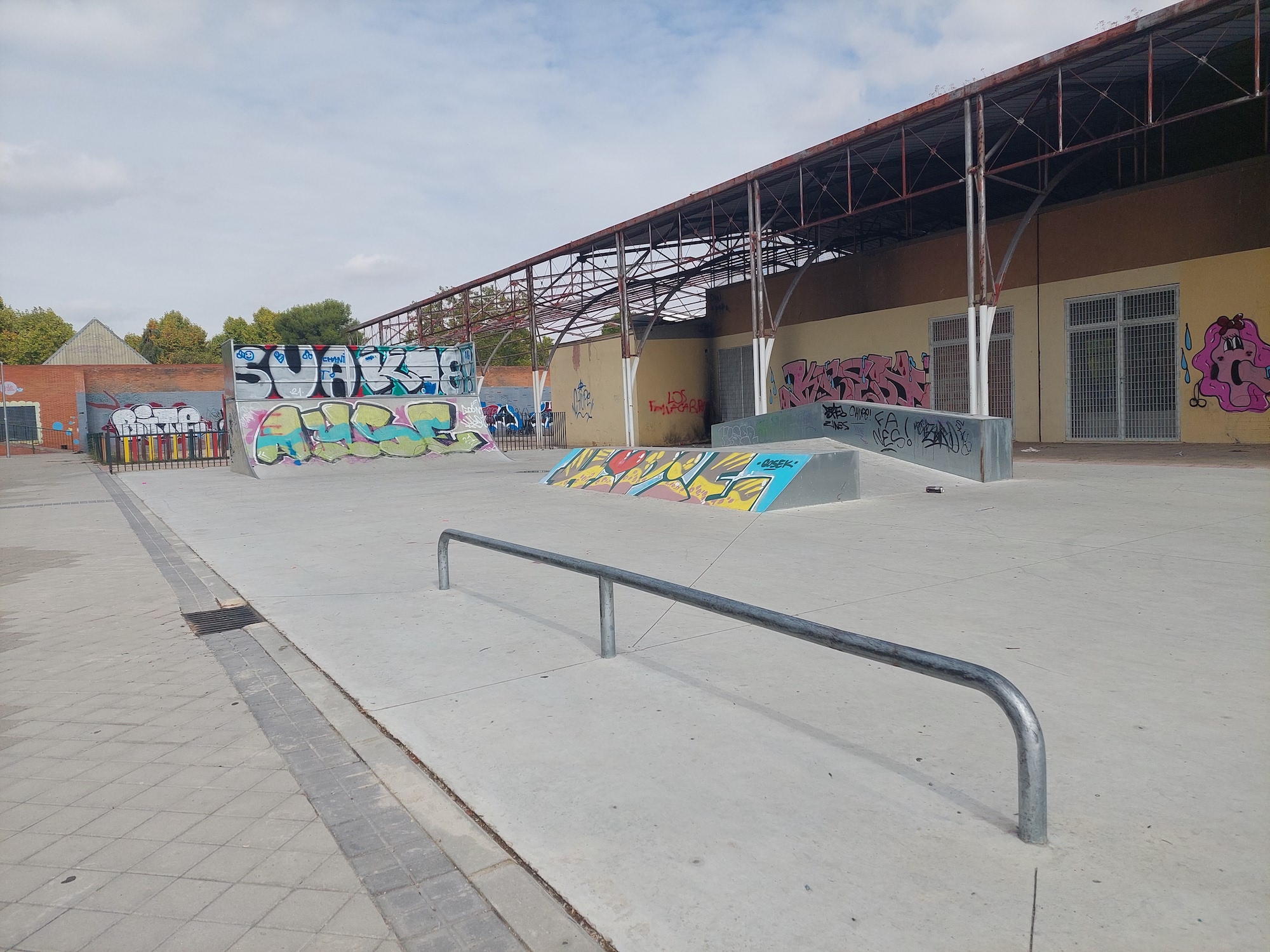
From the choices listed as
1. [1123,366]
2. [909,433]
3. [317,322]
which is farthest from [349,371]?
[317,322]

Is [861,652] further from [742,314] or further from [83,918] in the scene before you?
[742,314]

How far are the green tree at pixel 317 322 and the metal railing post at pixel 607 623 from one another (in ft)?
254

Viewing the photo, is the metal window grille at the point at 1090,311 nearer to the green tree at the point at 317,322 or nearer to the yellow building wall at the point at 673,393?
the yellow building wall at the point at 673,393

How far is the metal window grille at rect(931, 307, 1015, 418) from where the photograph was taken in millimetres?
20250

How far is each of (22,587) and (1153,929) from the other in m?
8.62

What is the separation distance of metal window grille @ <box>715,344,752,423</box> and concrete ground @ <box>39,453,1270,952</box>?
20.1 metres

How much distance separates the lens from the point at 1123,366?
1802cm

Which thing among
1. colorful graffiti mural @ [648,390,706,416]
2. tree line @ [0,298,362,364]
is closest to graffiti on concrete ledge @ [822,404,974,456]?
A: colorful graffiti mural @ [648,390,706,416]

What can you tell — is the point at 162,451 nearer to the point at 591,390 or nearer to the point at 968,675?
the point at 591,390

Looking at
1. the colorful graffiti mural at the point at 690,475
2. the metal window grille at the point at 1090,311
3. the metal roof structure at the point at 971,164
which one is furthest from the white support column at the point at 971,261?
the colorful graffiti mural at the point at 690,475

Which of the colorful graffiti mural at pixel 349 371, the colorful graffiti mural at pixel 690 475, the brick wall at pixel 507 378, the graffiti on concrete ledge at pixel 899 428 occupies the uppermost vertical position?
the brick wall at pixel 507 378

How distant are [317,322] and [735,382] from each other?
6117cm

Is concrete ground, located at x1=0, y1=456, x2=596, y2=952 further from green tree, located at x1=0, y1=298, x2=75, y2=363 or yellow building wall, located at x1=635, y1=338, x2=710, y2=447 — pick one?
green tree, located at x1=0, y1=298, x2=75, y2=363

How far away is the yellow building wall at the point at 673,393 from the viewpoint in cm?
2838
